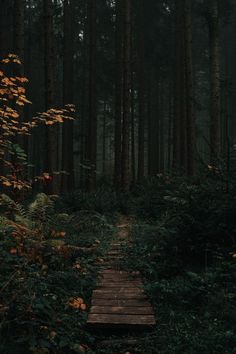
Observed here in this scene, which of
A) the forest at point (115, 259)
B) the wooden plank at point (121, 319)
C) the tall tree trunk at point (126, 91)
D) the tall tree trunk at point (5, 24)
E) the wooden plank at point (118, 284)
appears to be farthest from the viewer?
the tall tree trunk at point (5, 24)

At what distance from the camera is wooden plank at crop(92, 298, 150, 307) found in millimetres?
6336

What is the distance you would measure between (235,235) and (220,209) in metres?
0.57

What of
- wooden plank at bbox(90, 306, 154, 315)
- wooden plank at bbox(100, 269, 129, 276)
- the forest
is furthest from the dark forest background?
wooden plank at bbox(90, 306, 154, 315)

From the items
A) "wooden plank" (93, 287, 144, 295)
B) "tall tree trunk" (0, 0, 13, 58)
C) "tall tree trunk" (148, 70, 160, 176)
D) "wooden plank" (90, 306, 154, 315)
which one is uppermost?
"tall tree trunk" (0, 0, 13, 58)

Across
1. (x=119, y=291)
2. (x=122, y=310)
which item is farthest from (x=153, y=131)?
(x=122, y=310)

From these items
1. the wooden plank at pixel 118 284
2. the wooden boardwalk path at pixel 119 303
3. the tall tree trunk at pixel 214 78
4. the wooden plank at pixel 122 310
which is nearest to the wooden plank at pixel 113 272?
the wooden boardwalk path at pixel 119 303

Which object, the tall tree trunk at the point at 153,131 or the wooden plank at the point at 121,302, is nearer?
the wooden plank at the point at 121,302

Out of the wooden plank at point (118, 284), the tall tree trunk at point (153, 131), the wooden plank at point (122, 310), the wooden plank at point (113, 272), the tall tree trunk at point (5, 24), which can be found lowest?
the wooden plank at point (113, 272)

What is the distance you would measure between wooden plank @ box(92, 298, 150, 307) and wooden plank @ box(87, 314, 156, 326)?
0.44 metres

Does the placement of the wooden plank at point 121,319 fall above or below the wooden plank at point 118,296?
above

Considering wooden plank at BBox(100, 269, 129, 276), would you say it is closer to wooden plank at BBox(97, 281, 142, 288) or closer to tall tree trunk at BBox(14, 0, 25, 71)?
wooden plank at BBox(97, 281, 142, 288)

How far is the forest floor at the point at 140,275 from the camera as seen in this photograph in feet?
17.3

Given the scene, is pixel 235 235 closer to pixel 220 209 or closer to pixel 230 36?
pixel 220 209

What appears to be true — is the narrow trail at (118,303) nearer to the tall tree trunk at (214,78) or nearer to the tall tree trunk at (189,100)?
the tall tree trunk at (214,78)
